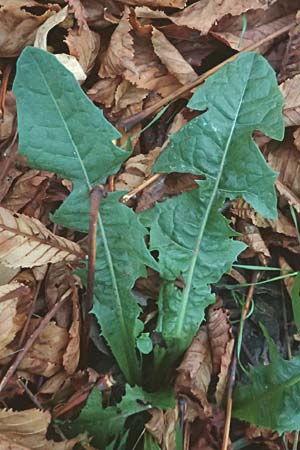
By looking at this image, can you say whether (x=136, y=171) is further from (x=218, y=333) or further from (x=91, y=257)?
(x=218, y=333)

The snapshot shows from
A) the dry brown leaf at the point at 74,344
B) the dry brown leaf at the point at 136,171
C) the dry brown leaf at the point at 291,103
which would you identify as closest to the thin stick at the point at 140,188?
the dry brown leaf at the point at 136,171

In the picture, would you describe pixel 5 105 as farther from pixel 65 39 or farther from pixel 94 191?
pixel 94 191

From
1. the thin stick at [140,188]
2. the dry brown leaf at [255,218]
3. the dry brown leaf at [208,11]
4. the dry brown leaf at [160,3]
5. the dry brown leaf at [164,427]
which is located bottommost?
the dry brown leaf at [164,427]

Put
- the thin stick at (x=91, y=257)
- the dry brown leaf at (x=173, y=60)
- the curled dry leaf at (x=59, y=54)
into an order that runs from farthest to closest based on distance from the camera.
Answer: the dry brown leaf at (x=173, y=60) → the curled dry leaf at (x=59, y=54) → the thin stick at (x=91, y=257)

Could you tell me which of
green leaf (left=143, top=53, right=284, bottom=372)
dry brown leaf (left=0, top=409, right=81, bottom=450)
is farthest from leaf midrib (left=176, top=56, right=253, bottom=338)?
dry brown leaf (left=0, top=409, right=81, bottom=450)

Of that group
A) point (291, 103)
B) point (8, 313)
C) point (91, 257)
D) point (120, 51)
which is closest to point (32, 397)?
point (8, 313)

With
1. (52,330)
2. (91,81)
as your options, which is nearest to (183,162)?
(91,81)

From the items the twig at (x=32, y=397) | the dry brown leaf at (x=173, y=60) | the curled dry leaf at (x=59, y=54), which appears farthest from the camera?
the dry brown leaf at (x=173, y=60)

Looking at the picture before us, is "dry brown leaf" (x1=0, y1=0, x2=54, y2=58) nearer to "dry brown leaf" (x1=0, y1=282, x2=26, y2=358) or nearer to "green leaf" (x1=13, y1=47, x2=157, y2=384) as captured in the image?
"green leaf" (x1=13, y1=47, x2=157, y2=384)

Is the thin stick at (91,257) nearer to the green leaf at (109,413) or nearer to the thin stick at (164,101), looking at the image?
the green leaf at (109,413)
